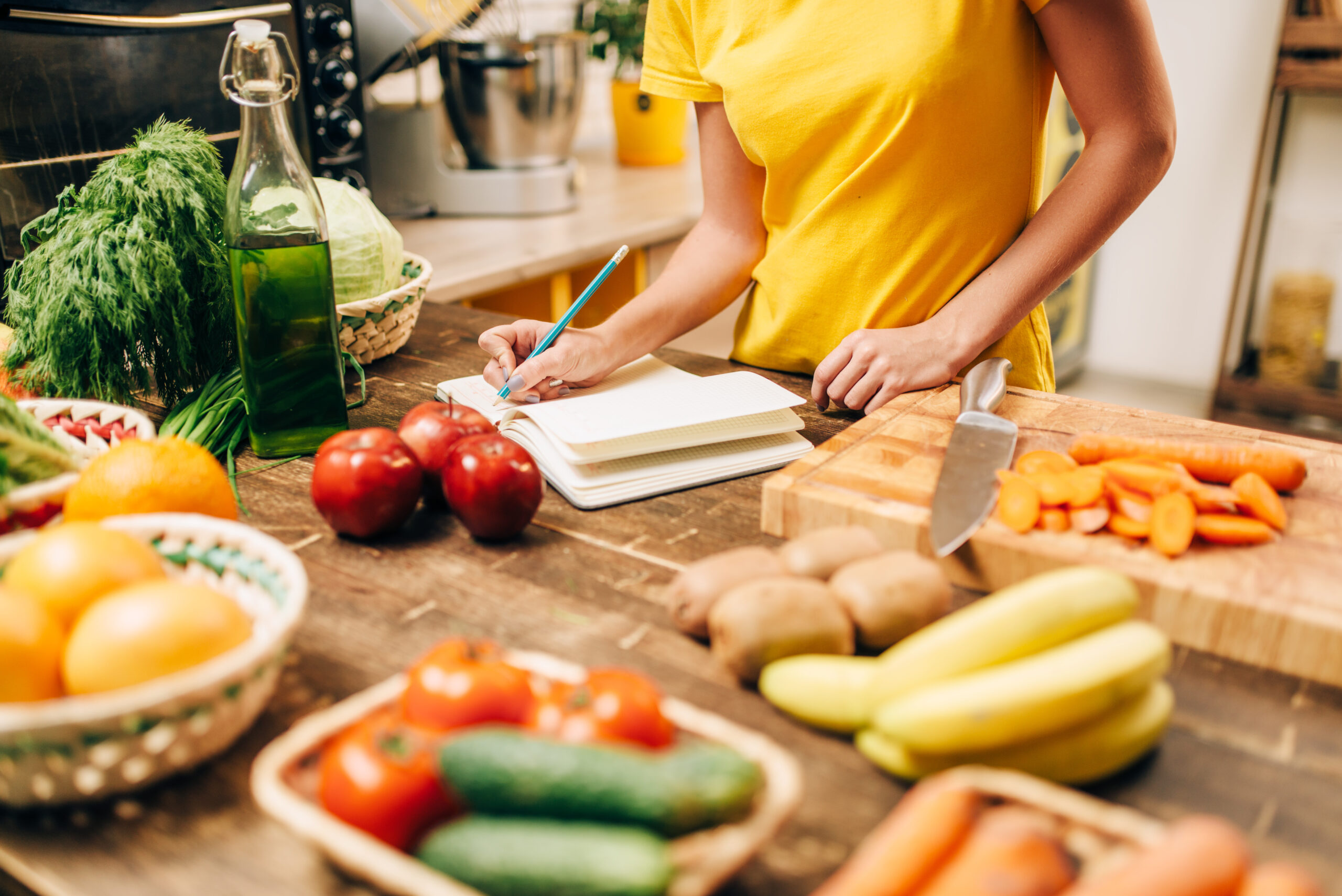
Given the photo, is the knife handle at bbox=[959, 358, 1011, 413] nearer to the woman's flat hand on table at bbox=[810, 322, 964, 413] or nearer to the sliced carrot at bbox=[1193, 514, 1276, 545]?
the woman's flat hand on table at bbox=[810, 322, 964, 413]

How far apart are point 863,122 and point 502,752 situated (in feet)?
3.27

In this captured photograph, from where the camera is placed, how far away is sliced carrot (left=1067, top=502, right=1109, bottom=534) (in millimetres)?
810

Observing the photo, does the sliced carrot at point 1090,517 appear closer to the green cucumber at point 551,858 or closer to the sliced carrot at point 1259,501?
the sliced carrot at point 1259,501

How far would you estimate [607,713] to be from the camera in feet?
1.75

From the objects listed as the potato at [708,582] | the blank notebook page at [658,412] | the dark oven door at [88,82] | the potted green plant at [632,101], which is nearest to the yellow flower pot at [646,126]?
the potted green plant at [632,101]

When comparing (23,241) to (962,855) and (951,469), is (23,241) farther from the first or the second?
(962,855)

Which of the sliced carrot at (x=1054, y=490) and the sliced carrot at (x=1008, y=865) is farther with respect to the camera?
the sliced carrot at (x=1054, y=490)

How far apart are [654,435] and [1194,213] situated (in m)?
3.05

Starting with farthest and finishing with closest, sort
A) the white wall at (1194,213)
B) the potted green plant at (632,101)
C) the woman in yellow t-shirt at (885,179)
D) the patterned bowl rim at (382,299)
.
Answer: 1. the white wall at (1194,213)
2. the potted green plant at (632,101)
3. the patterned bowl rim at (382,299)
4. the woman in yellow t-shirt at (885,179)

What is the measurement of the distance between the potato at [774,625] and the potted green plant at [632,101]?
7.92ft

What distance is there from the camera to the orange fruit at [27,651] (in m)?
0.56

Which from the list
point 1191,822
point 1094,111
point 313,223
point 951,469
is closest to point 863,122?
point 1094,111

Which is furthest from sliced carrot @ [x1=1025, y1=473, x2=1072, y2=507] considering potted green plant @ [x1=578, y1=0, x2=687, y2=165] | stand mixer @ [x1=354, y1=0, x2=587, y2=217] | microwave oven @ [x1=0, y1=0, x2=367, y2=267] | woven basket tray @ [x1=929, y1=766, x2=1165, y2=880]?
potted green plant @ [x1=578, y1=0, x2=687, y2=165]

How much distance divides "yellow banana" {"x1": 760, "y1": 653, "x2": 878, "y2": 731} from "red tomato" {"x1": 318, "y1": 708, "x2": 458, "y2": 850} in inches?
9.1
